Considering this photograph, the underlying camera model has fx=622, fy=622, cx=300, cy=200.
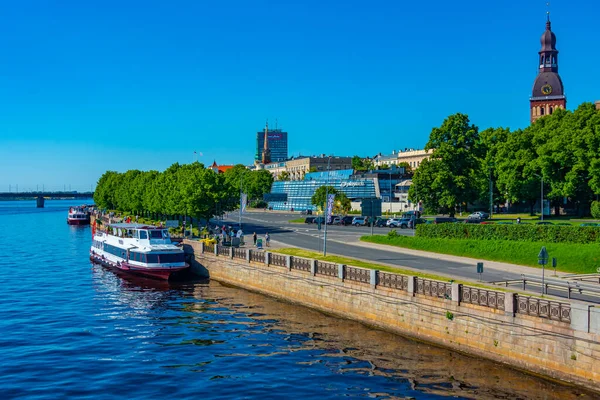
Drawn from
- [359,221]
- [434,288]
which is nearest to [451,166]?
[359,221]

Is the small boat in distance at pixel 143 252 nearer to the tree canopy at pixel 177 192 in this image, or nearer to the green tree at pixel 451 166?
the tree canopy at pixel 177 192

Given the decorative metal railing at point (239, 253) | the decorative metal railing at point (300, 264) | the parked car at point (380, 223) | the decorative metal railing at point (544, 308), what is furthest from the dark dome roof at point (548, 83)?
the decorative metal railing at point (544, 308)

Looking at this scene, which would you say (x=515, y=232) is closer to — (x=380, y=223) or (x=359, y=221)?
(x=380, y=223)

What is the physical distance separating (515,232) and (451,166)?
24.4 metres

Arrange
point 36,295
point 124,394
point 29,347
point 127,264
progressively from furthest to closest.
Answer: point 127,264 → point 36,295 → point 29,347 → point 124,394

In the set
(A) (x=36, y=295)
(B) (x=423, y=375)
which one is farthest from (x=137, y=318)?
(B) (x=423, y=375)

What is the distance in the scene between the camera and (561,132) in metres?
76.6

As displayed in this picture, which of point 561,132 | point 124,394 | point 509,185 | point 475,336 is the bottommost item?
point 124,394

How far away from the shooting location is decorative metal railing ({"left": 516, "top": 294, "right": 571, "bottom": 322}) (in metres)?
24.3

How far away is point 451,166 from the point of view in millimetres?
73875

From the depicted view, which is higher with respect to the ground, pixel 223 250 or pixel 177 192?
pixel 177 192

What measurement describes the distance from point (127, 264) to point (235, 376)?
3116 centimetres

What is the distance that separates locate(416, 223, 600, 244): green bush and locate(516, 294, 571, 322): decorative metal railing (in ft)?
71.7

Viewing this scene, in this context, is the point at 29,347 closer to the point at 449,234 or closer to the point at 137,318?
the point at 137,318
